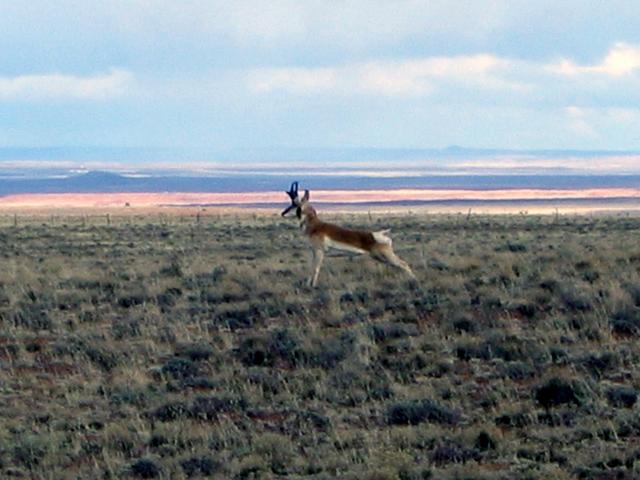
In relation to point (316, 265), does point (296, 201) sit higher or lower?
higher

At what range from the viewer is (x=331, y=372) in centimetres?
1310

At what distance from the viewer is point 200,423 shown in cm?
1110

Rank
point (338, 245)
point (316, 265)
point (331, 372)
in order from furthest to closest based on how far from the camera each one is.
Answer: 1. point (338, 245)
2. point (316, 265)
3. point (331, 372)

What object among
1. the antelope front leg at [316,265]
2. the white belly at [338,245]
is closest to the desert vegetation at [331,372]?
the antelope front leg at [316,265]

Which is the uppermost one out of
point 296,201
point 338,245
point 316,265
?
point 296,201

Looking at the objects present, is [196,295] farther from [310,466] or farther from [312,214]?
[310,466]

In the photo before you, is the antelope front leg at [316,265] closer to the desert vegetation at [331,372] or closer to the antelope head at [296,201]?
the desert vegetation at [331,372]

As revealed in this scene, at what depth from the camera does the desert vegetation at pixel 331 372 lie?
975 cm

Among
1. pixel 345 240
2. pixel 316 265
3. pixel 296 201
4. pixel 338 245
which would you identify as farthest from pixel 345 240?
pixel 296 201

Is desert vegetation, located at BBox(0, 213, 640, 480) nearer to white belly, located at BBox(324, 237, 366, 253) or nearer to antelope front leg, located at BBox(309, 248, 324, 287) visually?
antelope front leg, located at BBox(309, 248, 324, 287)

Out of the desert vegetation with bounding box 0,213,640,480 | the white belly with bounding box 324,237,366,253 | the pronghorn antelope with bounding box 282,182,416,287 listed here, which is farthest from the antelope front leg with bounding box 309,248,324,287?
the desert vegetation with bounding box 0,213,640,480

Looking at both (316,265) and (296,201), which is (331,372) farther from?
(296,201)

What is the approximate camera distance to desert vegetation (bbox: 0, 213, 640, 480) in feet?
32.0

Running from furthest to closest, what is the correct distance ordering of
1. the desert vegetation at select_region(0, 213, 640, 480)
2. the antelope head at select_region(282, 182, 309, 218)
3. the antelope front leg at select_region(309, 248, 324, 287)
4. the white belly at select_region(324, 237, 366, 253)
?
the antelope head at select_region(282, 182, 309, 218) → the white belly at select_region(324, 237, 366, 253) → the antelope front leg at select_region(309, 248, 324, 287) → the desert vegetation at select_region(0, 213, 640, 480)
